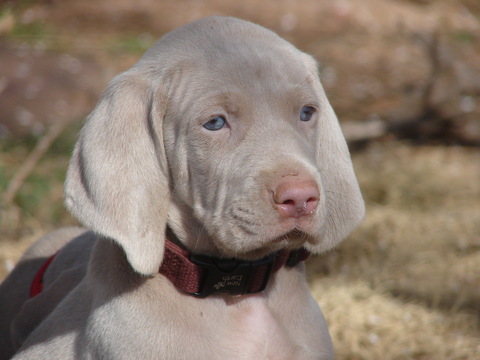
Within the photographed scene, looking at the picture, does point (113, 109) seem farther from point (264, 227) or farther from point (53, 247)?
point (53, 247)

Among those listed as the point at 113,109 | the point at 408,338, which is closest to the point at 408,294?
the point at 408,338

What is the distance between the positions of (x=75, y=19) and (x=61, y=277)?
918 cm

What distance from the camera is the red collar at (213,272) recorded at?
255 cm

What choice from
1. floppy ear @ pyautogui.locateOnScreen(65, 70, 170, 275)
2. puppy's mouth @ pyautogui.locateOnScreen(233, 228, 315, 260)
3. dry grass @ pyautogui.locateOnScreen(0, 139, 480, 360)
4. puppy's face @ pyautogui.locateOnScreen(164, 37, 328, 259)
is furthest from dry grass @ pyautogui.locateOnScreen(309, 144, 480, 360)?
floppy ear @ pyautogui.locateOnScreen(65, 70, 170, 275)

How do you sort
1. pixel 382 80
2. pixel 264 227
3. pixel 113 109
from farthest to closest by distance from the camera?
pixel 382 80
pixel 113 109
pixel 264 227

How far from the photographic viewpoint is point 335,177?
9.47 feet

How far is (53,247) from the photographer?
149 inches

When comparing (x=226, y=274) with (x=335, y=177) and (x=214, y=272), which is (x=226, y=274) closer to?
(x=214, y=272)

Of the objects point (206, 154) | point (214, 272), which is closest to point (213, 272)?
point (214, 272)

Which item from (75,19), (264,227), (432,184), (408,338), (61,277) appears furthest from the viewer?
(75,19)

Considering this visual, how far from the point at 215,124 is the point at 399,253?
10.8 ft

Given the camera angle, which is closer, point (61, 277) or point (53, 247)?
point (61, 277)

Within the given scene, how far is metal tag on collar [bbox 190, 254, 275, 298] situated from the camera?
8.41ft

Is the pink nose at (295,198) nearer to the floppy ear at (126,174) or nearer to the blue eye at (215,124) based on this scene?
the blue eye at (215,124)
